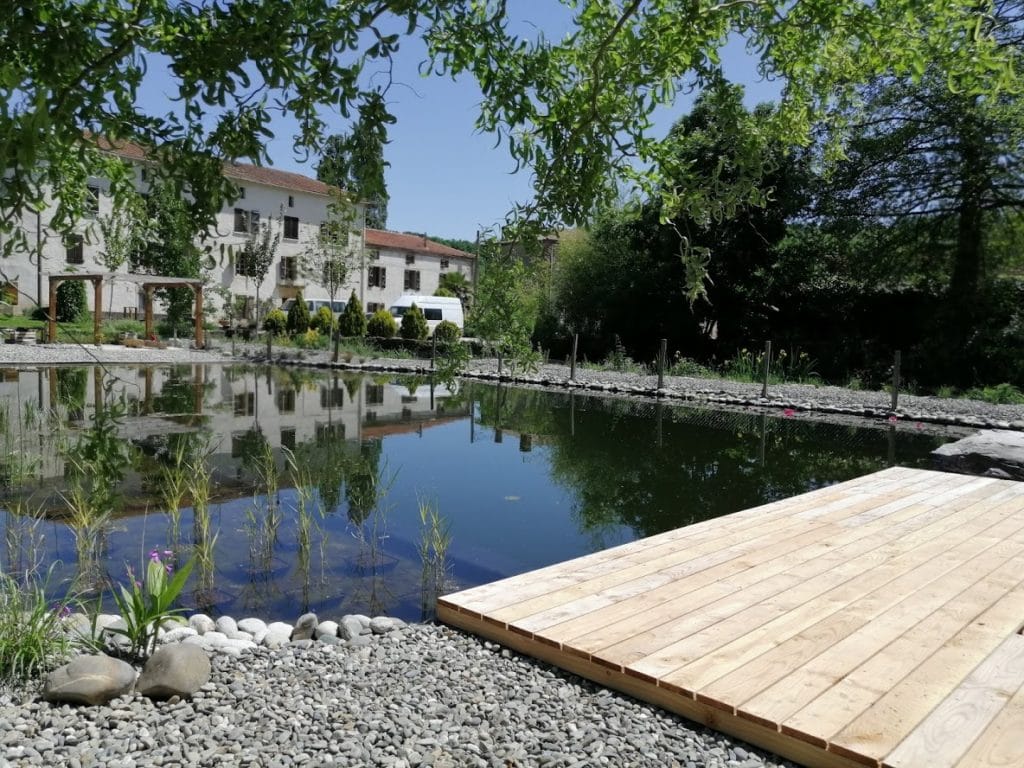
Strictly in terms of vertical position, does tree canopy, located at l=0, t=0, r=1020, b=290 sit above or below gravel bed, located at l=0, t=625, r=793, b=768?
above

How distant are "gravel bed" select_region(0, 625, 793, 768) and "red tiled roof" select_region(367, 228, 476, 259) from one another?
3319 centimetres

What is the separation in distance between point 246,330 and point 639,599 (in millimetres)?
26028

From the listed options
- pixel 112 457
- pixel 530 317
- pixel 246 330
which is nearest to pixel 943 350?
pixel 530 317

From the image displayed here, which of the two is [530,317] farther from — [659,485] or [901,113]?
[901,113]

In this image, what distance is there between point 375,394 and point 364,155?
13671mm

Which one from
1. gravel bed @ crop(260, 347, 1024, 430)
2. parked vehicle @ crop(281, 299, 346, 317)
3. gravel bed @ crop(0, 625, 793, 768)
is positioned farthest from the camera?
parked vehicle @ crop(281, 299, 346, 317)

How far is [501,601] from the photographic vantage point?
3.54 meters

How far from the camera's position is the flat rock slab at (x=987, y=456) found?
6.97 meters

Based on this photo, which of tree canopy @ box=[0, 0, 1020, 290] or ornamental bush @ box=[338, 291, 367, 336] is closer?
tree canopy @ box=[0, 0, 1020, 290]

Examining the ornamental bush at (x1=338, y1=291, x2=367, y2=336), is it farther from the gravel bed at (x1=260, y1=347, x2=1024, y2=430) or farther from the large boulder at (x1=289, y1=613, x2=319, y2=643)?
the large boulder at (x1=289, y1=613, x2=319, y2=643)

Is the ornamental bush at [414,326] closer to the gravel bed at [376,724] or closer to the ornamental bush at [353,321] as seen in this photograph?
the ornamental bush at [353,321]

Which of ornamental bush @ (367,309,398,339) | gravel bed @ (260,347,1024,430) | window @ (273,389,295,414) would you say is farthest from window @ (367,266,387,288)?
window @ (273,389,295,414)

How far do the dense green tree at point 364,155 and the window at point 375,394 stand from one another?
39.7 ft

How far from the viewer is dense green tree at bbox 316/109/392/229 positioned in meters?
1.35
